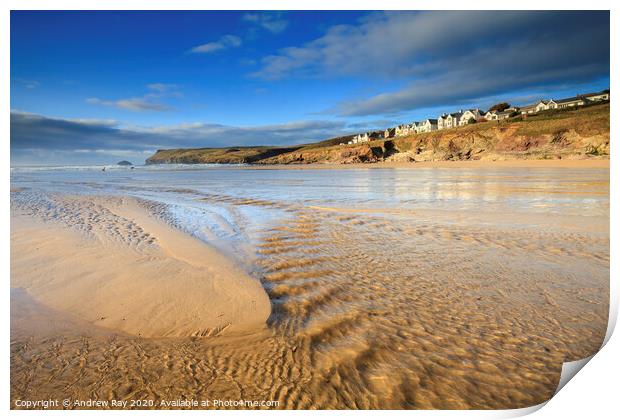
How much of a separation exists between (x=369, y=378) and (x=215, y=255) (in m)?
3.58

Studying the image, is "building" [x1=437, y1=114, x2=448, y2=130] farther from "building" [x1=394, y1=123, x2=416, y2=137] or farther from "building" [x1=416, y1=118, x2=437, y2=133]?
"building" [x1=394, y1=123, x2=416, y2=137]

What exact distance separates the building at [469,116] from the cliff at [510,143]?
76.5ft

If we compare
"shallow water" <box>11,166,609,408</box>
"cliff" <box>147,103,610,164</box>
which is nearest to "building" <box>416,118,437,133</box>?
"cliff" <box>147,103,610,164</box>

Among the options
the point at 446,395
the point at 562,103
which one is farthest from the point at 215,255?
the point at 562,103

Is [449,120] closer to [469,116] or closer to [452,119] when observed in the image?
[452,119]

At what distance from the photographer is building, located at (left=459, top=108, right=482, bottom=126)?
76500 millimetres

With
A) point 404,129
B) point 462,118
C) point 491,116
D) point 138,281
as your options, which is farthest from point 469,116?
point 138,281

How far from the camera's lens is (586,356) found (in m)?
2.69

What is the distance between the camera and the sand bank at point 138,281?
3.15 meters

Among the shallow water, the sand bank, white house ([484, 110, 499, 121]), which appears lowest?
the shallow water

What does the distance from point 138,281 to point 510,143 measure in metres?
50.7

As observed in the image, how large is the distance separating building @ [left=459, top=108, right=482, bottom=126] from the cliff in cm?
2333

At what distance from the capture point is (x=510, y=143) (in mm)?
43062
